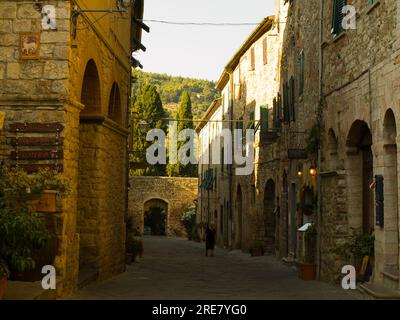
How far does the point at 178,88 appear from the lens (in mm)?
122188

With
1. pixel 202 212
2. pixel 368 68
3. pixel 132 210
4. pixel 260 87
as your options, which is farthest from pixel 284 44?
pixel 132 210

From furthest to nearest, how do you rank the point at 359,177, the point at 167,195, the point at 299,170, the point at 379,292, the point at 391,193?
1. the point at 167,195
2. the point at 299,170
3. the point at 359,177
4. the point at 391,193
5. the point at 379,292

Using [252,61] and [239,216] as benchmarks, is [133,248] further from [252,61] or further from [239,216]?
[252,61]

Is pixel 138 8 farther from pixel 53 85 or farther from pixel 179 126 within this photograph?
pixel 179 126

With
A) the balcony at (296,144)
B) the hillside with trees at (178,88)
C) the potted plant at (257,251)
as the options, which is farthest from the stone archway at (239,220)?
the hillside with trees at (178,88)

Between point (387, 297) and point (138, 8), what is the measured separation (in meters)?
13.4

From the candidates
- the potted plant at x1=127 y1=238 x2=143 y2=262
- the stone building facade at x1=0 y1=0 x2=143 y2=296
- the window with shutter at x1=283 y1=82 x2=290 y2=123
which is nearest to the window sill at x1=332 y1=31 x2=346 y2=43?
the stone building facade at x1=0 y1=0 x2=143 y2=296

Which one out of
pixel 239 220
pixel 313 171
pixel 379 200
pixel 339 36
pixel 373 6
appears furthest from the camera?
pixel 239 220

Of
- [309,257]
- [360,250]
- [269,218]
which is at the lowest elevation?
[309,257]

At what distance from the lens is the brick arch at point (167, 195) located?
4750cm

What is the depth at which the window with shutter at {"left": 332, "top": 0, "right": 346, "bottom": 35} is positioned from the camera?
41.7 ft

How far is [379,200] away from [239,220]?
18914mm

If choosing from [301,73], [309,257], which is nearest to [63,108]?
[309,257]

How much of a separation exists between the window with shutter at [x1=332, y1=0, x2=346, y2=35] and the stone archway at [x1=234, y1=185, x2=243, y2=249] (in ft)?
53.2
